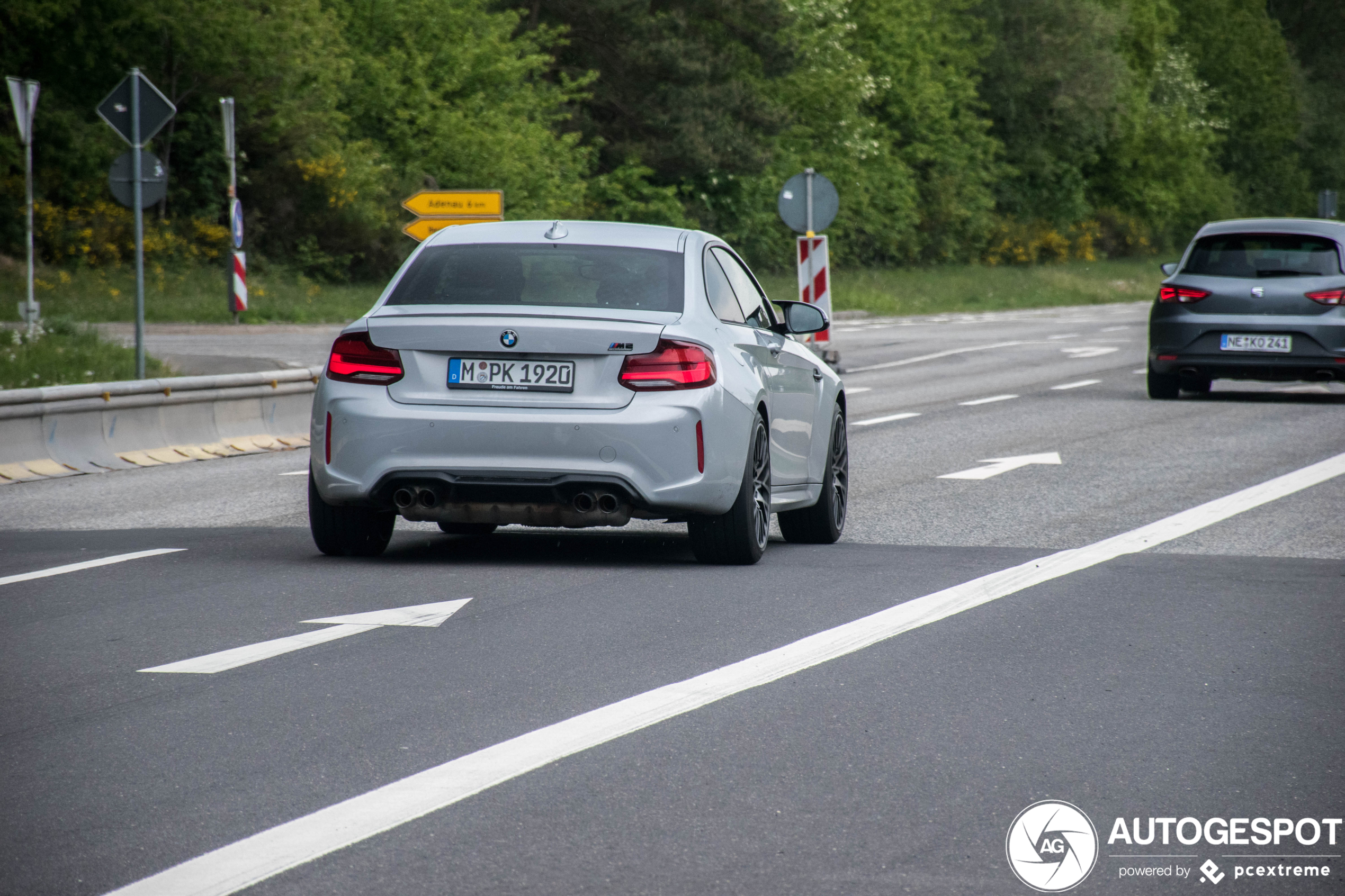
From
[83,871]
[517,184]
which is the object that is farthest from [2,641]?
[517,184]

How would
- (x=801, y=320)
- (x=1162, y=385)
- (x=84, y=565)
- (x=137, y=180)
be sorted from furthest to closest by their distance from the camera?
1. (x=1162, y=385)
2. (x=137, y=180)
3. (x=801, y=320)
4. (x=84, y=565)

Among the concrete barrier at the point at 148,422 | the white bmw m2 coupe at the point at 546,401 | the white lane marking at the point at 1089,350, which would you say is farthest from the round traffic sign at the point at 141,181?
the white lane marking at the point at 1089,350

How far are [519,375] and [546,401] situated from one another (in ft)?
0.50

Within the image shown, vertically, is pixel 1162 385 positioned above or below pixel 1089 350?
above

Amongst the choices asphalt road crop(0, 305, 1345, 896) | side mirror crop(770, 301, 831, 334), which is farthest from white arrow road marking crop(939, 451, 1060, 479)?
side mirror crop(770, 301, 831, 334)

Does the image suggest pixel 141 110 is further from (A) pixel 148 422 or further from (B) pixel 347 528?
(B) pixel 347 528

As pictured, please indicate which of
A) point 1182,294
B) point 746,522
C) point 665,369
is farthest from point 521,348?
point 1182,294

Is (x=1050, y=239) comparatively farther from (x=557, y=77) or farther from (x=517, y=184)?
(x=517, y=184)

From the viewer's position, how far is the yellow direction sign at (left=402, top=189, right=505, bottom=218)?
72.3ft

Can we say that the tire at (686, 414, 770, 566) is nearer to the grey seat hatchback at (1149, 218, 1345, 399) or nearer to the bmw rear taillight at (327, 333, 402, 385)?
the bmw rear taillight at (327, 333, 402, 385)

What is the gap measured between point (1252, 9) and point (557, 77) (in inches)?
2352

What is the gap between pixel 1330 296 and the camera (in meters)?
18.5

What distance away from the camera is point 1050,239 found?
82.0 m

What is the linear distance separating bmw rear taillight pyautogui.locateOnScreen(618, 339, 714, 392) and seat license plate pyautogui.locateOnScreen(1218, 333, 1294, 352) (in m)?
11.9
